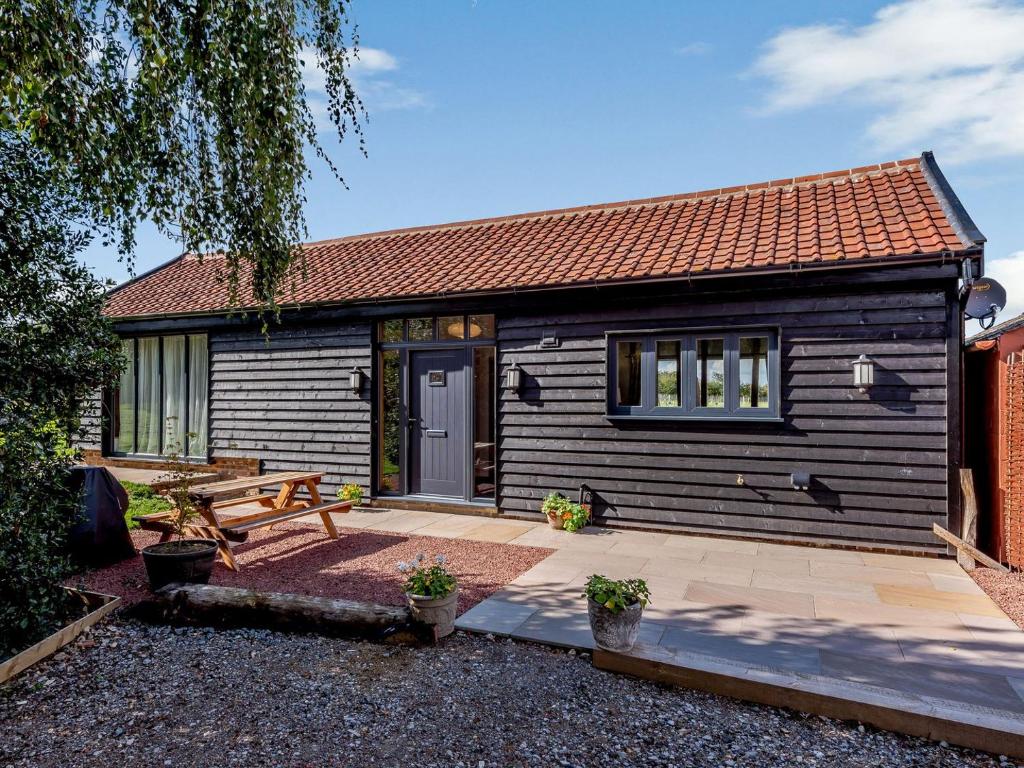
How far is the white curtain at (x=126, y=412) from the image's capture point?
10.5 m

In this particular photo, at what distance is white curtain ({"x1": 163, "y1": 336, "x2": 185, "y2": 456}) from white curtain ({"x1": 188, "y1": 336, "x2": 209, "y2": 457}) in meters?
0.17

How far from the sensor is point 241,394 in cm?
938

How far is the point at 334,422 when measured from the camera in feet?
28.4

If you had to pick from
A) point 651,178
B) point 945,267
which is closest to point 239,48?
point 945,267

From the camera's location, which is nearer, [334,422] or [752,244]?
[752,244]

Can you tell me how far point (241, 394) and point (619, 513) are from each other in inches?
236

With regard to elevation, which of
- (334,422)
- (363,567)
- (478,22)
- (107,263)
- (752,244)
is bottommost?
(363,567)

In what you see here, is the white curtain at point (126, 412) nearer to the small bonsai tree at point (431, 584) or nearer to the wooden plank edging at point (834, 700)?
the small bonsai tree at point (431, 584)

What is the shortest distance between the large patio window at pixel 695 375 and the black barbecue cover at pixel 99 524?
497cm

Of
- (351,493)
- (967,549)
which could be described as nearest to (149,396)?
(351,493)

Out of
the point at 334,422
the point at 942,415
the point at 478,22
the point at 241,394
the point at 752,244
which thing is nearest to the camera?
the point at 478,22

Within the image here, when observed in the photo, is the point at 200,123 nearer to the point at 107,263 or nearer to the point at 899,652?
the point at 107,263

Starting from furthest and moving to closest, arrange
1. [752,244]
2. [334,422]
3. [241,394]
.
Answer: [241,394] < [334,422] < [752,244]

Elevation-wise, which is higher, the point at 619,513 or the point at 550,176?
the point at 550,176
